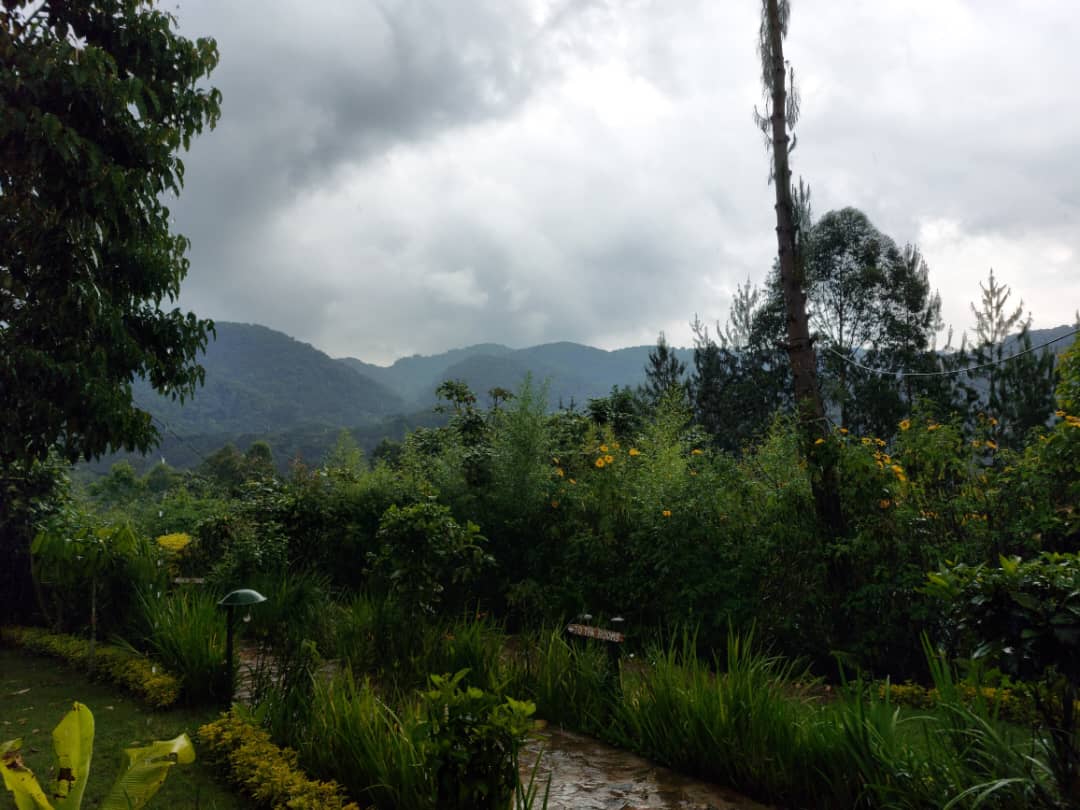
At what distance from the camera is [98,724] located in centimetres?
507

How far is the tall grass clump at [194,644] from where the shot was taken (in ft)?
17.6

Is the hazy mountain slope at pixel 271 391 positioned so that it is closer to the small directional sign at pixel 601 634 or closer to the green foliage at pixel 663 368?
the green foliage at pixel 663 368

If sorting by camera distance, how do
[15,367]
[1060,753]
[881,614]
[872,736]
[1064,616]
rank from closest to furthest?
[1064,616]
[1060,753]
[872,736]
[881,614]
[15,367]

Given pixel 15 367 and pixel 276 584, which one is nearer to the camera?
pixel 15 367

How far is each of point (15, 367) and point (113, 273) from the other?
57.7 inches

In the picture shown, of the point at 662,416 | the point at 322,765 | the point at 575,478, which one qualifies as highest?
the point at 662,416

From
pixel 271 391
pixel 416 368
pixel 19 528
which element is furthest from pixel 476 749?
pixel 416 368

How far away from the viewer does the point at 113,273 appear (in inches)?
287

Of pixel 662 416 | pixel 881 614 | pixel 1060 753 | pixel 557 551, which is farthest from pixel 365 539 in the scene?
pixel 1060 753

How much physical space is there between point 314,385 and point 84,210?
359ft

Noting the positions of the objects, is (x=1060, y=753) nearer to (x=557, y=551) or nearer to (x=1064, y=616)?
(x=1064, y=616)

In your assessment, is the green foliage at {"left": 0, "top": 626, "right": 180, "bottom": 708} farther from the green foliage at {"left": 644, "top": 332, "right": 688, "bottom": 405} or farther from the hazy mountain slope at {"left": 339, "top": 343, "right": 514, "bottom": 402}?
the hazy mountain slope at {"left": 339, "top": 343, "right": 514, "bottom": 402}

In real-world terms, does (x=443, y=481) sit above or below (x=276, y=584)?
above

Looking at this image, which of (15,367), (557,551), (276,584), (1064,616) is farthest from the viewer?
(557,551)
